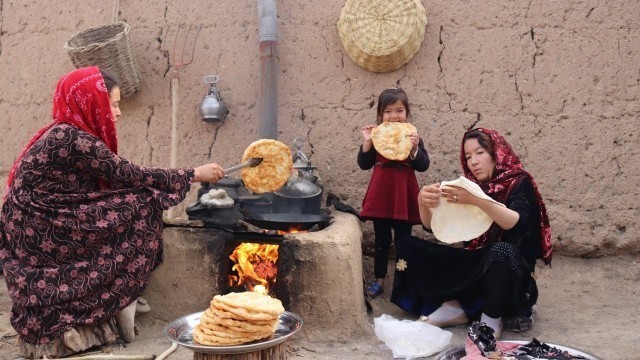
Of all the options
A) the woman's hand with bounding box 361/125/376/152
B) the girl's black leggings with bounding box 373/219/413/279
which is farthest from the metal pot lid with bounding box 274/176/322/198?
the girl's black leggings with bounding box 373/219/413/279

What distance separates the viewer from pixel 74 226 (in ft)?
10.6

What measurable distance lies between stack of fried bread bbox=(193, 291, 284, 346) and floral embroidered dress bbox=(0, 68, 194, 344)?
37.4 inches

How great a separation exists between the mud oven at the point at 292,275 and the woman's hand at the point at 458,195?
0.63 m

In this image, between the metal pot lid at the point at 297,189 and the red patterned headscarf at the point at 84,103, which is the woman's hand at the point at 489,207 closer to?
the metal pot lid at the point at 297,189

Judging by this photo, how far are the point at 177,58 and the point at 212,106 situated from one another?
608 mm

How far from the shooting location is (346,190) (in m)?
4.73

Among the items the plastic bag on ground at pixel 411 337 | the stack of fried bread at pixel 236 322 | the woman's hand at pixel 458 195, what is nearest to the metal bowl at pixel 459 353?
the plastic bag on ground at pixel 411 337

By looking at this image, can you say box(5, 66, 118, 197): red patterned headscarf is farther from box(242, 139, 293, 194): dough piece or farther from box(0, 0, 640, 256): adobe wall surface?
box(0, 0, 640, 256): adobe wall surface

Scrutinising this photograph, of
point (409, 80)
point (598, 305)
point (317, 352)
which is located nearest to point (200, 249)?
point (317, 352)

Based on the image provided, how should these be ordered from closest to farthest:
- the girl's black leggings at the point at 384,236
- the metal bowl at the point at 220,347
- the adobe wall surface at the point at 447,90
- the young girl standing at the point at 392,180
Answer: the metal bowl at the point at 220,347
the young girl standing at the point at 392,180
the girl's black leggings at the point at 384,236
the adobe wall surface at the point at 447,90

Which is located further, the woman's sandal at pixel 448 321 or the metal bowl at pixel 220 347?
the woman's sandal at pixel 448 321

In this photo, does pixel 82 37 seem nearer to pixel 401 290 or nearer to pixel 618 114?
pixel 401 290

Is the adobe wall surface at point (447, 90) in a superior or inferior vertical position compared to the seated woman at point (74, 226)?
superior

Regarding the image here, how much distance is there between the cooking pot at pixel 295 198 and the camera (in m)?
3.96
